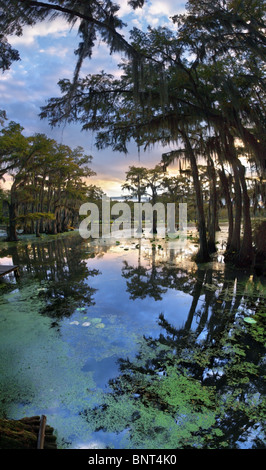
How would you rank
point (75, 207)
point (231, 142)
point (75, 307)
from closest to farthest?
1. point (75, 307)
2. point (231, 142)
3. point (75, 207)

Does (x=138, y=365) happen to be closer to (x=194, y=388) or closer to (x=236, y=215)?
(x=194, y=388)

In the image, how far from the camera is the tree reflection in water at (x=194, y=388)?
1924 mm

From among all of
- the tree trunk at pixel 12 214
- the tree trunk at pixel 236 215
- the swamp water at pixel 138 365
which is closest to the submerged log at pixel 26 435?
the swamp water at pixel 138 365

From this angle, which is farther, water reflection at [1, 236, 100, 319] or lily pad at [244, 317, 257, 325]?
water reflection at [1, 236, 100, 319]

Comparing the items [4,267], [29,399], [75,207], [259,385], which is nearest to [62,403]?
[29,399]

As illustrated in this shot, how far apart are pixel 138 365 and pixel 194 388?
82 centimetres

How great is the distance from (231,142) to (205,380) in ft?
30.5

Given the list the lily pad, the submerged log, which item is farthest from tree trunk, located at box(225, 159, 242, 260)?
the submerged log

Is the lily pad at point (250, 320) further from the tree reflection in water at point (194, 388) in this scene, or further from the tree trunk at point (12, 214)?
the tree trunk at point (12, 214)

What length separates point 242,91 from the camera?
7012mm

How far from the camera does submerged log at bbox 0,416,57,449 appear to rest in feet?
4.69

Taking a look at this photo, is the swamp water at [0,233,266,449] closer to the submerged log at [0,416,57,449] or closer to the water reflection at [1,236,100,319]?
the water reflection at [1,236,100,319]

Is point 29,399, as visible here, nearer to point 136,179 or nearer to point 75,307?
point 75,307

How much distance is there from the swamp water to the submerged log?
295 mm
